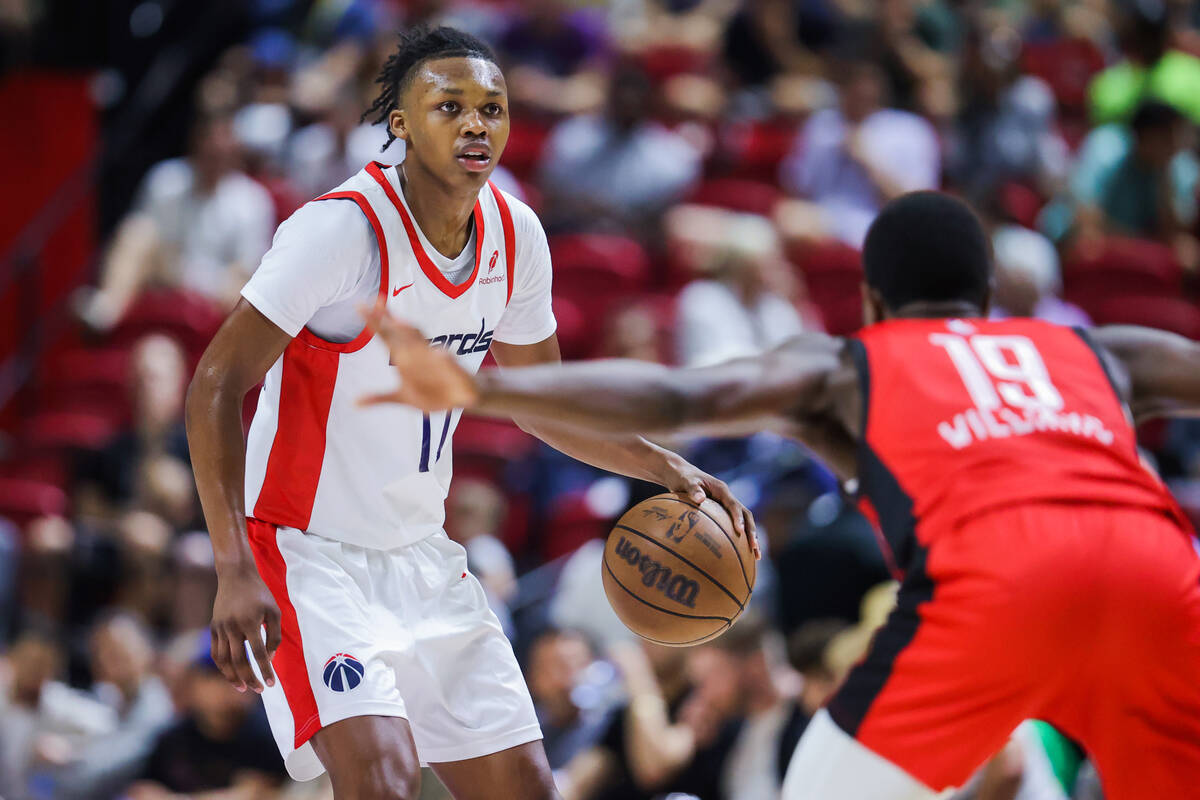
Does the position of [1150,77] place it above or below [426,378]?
below

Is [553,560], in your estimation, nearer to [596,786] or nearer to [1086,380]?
[596,786]

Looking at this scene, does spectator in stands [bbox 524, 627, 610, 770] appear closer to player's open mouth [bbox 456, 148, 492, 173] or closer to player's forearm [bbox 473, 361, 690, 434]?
player's open mouth [bbox 456, 148, 492, 173]

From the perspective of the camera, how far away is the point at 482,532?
285 inches

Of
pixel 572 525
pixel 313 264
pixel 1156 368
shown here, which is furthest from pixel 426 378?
pixel 572 525

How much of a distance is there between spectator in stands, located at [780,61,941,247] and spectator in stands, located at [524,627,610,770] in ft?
12.1

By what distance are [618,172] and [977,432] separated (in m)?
6.45

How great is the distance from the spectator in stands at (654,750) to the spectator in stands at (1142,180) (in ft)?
14.4

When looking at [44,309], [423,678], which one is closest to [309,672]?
[423,678]

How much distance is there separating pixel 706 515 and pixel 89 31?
8.80 m

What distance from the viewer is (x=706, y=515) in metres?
4.00

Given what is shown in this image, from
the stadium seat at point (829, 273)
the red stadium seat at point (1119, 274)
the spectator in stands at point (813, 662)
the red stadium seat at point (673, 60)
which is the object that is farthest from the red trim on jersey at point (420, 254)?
the red stadium seat at point (673, 60)

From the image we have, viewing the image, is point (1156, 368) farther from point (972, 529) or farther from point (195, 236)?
point (195, 236)

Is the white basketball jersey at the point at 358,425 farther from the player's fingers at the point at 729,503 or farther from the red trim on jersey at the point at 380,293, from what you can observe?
the player's fingers at the point at 729,503

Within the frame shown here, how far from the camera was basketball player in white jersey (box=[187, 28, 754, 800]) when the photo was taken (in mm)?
3484
